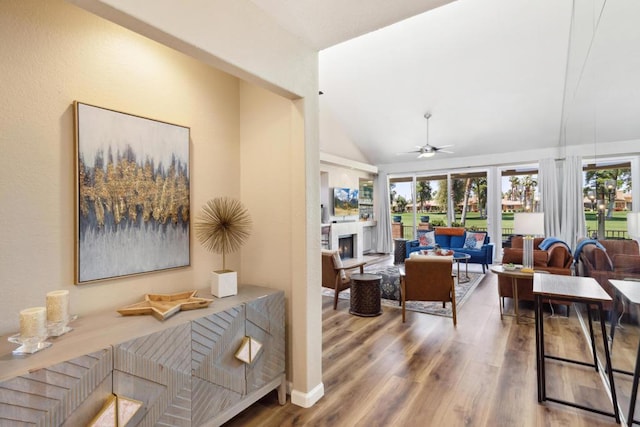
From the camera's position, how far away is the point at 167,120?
2.27m

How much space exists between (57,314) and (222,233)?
1.01m

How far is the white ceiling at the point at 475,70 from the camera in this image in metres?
1.98

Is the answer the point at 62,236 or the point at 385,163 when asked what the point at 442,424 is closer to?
the point at 62,236

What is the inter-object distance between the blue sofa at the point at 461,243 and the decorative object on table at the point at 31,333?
23.3ft

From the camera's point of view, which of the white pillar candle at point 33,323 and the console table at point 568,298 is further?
the console table at point 568,298

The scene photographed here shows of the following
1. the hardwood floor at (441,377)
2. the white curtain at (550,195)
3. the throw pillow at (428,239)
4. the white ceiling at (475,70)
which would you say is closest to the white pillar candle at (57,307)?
the hardwood floor at (441,377)

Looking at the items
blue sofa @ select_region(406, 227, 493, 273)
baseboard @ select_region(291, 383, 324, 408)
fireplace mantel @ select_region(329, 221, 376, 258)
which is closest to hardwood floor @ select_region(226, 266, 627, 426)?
baseboard @ select_region(291, 383, 324, 408)

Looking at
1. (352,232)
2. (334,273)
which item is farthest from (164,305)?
(352,232)

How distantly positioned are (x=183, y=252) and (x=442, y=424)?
2.16 meters

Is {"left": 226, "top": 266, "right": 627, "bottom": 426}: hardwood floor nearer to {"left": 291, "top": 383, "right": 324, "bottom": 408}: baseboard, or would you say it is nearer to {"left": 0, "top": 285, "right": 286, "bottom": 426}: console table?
{"left": 291, "top": 383, "right": 324, "bottom": 408}: baseboard

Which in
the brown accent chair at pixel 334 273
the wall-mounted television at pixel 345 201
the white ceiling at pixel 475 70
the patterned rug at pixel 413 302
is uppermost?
the white ceiling at pixel 475 70

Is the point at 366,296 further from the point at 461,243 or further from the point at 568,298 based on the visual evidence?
the point at 461,243

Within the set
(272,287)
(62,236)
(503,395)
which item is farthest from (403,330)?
(62,236)

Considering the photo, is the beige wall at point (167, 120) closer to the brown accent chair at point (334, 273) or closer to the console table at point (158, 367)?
the console table at point (158, 367)
